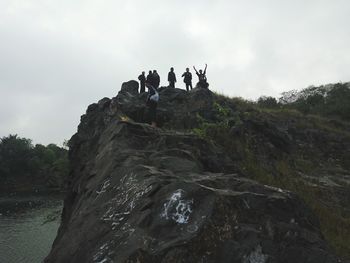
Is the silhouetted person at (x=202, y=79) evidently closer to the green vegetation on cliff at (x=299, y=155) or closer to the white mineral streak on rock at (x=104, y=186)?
the green vegetation on cliff at (x=299, y=155)

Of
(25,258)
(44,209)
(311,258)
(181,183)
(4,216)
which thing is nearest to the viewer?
(311,258)

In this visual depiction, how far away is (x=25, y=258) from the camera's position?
45.4 m

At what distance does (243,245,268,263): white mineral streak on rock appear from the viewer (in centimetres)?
900

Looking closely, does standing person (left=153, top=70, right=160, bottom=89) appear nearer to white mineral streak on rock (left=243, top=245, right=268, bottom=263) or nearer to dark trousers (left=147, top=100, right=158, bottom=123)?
dark trousers (left=147, top=100, right=158, bottom=123)

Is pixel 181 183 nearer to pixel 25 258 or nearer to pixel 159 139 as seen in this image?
pixel 159 139

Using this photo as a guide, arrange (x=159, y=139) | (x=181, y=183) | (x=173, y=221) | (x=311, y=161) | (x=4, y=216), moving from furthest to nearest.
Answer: (x=4, y=216), (x=311, y=161), (x=159, y=139), (x=181, y=183), (x=173, y=221)

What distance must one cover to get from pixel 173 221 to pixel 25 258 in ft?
131

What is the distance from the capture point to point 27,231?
59.1 meters

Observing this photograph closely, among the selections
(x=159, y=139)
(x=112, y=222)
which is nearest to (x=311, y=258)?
(x=112, y=222)

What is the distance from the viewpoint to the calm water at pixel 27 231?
46.2 metres

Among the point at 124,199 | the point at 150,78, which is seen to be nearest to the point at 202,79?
the point at 150,78

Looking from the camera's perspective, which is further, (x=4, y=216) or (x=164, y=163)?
(x=4, y=216)

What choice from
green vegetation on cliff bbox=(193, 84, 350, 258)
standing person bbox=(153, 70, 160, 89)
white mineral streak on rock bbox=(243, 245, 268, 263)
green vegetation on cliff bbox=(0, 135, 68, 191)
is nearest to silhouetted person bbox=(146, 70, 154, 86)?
standing person bbox=(153, 70, 160, 89)

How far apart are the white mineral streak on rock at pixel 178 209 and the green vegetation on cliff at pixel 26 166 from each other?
121917mm
